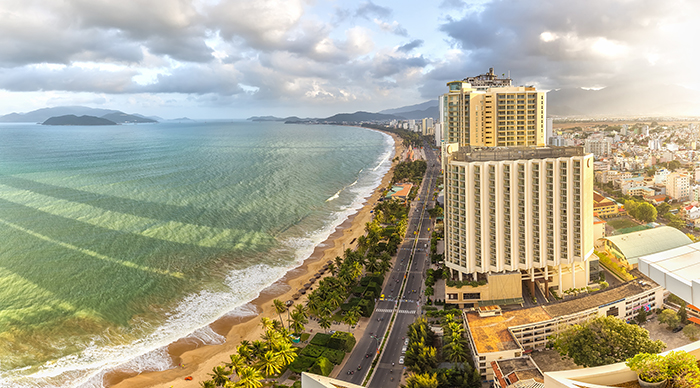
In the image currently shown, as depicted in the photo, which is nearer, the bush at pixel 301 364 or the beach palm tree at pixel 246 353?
the beach palm tree at pixel 246 353

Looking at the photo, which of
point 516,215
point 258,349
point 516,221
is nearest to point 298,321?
point 258,349

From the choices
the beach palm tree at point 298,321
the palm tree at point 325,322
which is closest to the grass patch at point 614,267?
the palm tree at point 325,322

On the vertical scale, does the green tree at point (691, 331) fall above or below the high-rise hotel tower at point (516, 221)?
below

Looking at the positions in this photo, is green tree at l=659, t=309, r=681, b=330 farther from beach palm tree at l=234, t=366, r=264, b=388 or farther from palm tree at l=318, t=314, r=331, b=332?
beach palm tree at l=234, t=366, r=264, b=388

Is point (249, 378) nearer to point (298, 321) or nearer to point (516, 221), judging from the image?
point (298, 321)

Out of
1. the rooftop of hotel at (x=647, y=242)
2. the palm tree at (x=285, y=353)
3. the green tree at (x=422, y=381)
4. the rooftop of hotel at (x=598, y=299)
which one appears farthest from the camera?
the rooftop of hotel at (x=647, y=242)

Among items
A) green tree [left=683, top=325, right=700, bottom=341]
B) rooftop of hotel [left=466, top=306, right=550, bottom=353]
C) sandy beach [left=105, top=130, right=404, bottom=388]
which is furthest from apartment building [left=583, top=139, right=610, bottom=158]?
rooftop of hotel [left=466, top=306, right=550, bottom=353]

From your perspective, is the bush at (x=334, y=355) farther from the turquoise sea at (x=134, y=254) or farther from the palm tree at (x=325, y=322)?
the turquoise sea at (x=134, y=254)
